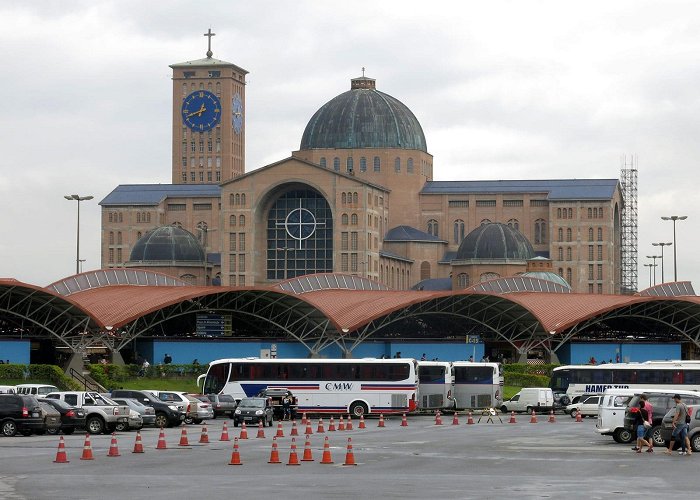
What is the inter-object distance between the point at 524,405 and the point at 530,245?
8273 cm

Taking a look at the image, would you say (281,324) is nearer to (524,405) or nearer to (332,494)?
(524,405)

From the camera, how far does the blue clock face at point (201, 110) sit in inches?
7820

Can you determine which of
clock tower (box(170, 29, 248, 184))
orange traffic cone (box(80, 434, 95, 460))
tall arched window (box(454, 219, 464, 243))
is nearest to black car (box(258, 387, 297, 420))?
orange traffic cone (box(80, 434, 95, 460))

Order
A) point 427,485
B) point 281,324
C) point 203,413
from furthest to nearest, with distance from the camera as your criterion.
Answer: point 281,324
point 203,413
point 427,485

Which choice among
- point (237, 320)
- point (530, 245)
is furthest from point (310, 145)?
point (237, 320)

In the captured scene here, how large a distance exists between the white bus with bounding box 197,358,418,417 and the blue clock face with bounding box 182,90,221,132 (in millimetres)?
129542

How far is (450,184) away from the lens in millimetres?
169875

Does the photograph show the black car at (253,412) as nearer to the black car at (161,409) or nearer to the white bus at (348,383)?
the black car at (161,409)

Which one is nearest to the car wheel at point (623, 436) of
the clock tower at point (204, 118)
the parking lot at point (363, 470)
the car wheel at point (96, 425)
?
the parking lot at point (363, 470)

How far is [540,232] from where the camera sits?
544ft

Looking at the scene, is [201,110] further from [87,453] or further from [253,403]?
[87,453]

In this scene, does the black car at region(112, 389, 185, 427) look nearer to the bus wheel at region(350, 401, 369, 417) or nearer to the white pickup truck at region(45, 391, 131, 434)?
the white pickup truck at region(45, 391, 131, 434)

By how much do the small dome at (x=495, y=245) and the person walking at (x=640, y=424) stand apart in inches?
4210

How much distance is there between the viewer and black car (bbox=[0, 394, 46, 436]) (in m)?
49.7
